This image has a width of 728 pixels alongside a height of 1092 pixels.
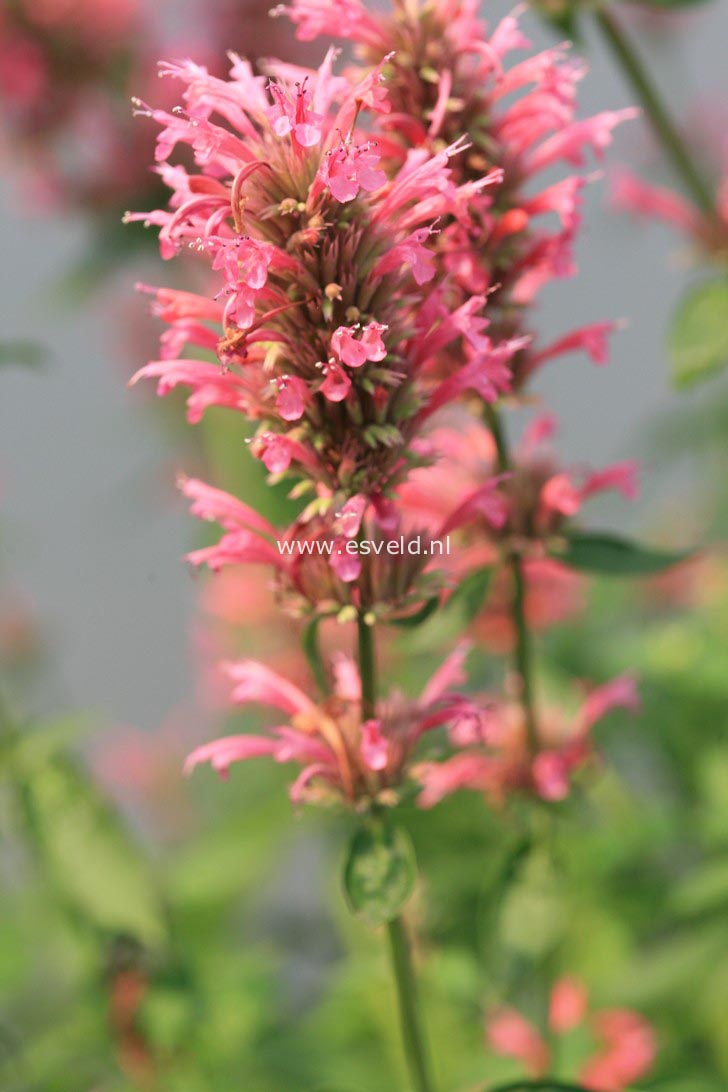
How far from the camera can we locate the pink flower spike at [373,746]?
22.6 inches

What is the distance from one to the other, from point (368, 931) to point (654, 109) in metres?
0.73

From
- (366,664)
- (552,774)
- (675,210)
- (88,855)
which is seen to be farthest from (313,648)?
(675,210)

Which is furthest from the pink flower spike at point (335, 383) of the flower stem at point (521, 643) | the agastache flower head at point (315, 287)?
the flower stem at point (521, 643)

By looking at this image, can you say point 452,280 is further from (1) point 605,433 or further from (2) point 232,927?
(1) point 605,433

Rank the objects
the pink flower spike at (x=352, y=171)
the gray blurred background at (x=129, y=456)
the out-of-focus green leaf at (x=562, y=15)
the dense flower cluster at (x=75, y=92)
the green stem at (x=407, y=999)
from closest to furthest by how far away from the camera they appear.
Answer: the pink flower spike at (x=352, y=171) < the green stem at (x=407, y=999) < the out-of-focus green leaf at (x=562, y=15) < the dense flower cluster at (x=75, y=92) < the gray blurred background at (x=129, y=456)

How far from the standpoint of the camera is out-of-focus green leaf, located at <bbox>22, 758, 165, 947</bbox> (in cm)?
92

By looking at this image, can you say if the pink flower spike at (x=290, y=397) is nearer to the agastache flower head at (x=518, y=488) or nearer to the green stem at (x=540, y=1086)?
the agastache flower head at (x=518, y=488)

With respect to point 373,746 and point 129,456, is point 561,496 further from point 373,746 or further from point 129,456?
point 129,456

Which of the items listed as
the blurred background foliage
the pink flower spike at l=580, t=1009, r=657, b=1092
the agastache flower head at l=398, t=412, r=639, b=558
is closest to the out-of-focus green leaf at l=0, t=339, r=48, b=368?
the blurred background foliage

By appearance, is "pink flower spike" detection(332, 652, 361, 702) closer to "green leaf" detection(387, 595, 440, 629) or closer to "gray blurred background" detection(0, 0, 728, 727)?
"green leaf" detection(387, 595, 440, 629)

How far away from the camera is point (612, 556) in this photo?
760 mm

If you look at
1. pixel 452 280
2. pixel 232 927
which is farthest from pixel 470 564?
pixel 232 927

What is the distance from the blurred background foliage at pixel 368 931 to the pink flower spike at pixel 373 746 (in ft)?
0.69

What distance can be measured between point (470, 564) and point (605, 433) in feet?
5.50
